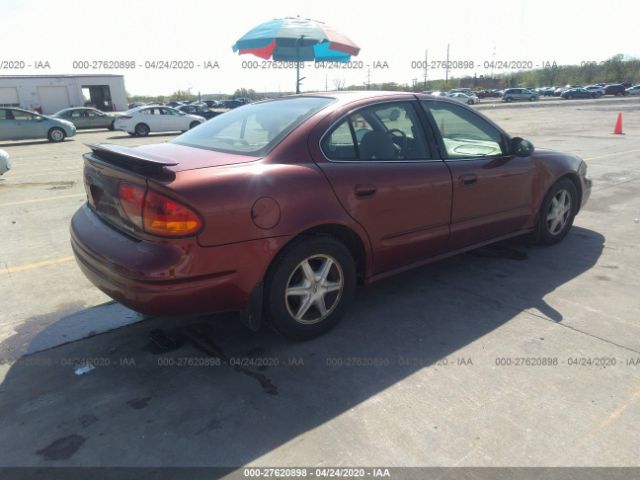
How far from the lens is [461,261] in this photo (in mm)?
4688

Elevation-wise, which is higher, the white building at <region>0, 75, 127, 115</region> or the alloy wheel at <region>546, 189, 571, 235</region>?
the white building at <region>0, 75, 127, 115</region>

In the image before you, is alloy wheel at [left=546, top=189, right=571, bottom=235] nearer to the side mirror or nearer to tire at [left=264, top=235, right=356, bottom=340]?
the side mirror

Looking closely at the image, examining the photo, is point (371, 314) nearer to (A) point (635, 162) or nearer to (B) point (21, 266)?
(B) point (21, 266)

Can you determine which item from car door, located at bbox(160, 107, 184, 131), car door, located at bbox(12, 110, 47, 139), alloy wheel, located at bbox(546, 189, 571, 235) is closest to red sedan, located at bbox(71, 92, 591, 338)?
alloy wheel, located at bbox(546, 189, 571, 235)

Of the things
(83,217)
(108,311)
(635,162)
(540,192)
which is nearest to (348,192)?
(83,217)

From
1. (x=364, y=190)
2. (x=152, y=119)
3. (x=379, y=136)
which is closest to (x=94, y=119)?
(x=152, y=119)

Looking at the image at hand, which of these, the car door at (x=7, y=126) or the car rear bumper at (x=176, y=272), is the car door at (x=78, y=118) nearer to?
the car door at (x=7, y=126)

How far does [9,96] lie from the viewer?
39375mm

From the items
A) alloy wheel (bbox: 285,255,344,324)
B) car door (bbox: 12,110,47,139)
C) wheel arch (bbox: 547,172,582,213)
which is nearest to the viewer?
alloy wheel (bbox: 285,255,344,324)

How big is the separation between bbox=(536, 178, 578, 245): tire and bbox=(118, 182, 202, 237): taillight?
11.9 feet

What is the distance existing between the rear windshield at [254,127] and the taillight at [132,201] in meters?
0.69

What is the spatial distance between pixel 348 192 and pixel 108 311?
2084mm

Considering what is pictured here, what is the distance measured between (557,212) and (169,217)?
4069mm

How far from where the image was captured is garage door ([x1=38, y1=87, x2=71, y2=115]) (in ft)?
135
